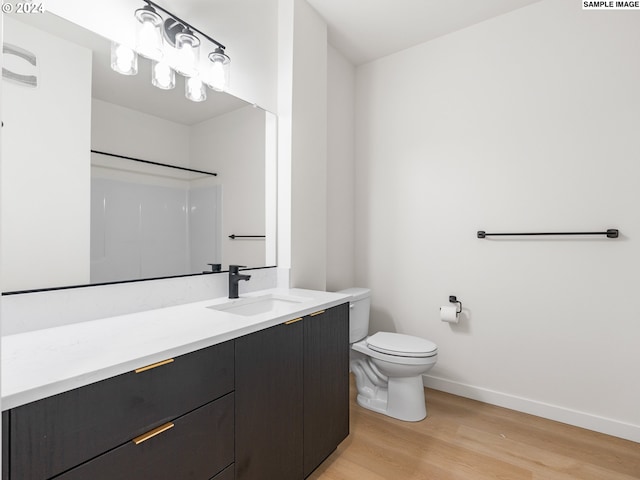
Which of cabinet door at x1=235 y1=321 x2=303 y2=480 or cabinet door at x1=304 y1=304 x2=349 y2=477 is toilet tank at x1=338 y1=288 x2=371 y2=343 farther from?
cabinet door at x1=235 y1=321 x2=303 y2=480

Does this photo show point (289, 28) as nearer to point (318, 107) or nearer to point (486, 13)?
point (318, 107)

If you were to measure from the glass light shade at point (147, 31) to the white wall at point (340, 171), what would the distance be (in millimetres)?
1384

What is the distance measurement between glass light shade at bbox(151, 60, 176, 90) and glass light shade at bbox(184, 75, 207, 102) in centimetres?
7

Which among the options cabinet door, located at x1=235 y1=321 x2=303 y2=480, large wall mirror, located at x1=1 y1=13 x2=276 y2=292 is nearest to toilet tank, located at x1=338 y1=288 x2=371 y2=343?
large wall mirror, located at x1=1 y1=13 x2=276 y2=292

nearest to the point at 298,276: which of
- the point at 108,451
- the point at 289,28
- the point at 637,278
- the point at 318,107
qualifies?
the point at 318,107

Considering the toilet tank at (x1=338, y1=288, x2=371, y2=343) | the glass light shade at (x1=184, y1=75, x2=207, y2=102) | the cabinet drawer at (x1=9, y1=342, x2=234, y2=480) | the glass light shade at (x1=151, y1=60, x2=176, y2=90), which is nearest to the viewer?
the cabinet drawer at (x1=9, y1=342, x2=234, y2=480)

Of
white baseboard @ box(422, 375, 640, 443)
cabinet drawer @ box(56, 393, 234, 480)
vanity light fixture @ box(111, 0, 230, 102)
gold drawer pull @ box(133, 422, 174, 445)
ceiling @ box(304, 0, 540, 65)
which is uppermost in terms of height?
ceiling @ box(304, 0, 540, 65)

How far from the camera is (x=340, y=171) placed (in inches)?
105

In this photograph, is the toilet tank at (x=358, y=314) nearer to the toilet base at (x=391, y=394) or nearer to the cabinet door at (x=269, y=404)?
the toilet base at (x=391, y=394)

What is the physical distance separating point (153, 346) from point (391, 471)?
1321 mm

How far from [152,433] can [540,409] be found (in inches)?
88.4

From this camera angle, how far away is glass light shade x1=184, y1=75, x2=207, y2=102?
1.55 metres

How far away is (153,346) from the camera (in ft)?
3.00

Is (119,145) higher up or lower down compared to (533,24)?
lower down
